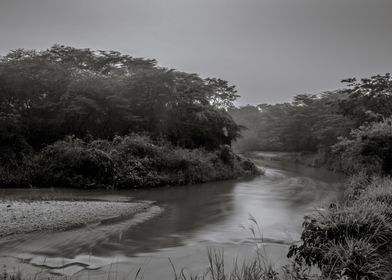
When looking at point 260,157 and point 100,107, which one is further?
point 260,157

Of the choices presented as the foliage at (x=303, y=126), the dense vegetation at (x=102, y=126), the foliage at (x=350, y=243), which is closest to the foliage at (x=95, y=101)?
the dense vegetation at (x=102, y=126)

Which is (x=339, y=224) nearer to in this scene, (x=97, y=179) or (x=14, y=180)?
(x=97, y=179)

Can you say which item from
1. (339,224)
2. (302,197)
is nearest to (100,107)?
(302,197)

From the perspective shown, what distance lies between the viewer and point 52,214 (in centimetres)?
1284

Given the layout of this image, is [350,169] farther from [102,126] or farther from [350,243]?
[350,243]

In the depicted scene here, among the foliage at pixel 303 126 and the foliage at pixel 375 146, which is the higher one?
the foliage at pixel 303 126

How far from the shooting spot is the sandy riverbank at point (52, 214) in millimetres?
11484

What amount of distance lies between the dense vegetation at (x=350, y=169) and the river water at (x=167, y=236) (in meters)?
1.21

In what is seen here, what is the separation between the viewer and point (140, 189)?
70.6ft

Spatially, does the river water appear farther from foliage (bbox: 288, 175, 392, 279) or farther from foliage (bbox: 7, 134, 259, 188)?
foliage (bbox: 7, 134, 259, 188)

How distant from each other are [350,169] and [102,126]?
730 inches

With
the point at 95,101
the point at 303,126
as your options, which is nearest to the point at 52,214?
the point at 95,101

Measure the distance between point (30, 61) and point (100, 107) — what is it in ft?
17.1

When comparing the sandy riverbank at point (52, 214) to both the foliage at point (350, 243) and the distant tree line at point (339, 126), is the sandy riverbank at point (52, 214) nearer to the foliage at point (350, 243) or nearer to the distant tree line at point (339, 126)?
the foliage at point (350, 243)
